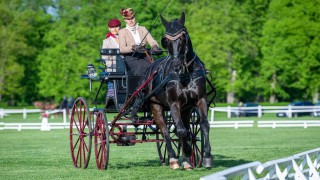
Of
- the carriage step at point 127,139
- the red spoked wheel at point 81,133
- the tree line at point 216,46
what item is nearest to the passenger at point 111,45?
the red spoked wheel at point 81,133

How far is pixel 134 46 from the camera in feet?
53.6

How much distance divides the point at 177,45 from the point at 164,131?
1.69m

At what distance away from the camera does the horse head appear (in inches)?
562

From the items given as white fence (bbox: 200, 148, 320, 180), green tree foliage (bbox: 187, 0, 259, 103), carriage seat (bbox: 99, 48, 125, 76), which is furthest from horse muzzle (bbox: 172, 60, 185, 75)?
green tree foliage (bbox: 187, 0, 259, 103)

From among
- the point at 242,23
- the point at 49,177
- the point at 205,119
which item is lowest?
the point at 49,177

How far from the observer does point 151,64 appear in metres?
16.0

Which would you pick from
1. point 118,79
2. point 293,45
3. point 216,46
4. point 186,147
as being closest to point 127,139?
point 118,79

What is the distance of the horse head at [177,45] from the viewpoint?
14.3 metres

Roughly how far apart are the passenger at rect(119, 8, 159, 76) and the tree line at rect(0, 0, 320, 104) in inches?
1836

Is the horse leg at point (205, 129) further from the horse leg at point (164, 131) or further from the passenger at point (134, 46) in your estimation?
the passenger at point (134, 46)

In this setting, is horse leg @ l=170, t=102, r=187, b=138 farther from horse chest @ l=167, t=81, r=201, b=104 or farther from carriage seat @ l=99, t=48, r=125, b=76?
carriage seat @ l=99, t=48, r=125, b=76

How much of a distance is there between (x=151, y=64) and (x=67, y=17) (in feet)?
228

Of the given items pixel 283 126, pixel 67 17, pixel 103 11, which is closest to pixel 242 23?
pixel 103 11

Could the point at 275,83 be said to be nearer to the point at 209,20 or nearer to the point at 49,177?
the point at 209,20
